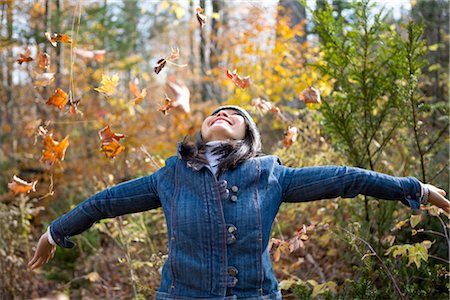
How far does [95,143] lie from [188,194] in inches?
266

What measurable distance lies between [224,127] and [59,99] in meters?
1.00

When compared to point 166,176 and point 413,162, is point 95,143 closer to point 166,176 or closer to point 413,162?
point 413,162

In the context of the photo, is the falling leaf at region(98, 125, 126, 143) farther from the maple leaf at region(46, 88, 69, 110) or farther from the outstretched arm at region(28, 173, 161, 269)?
the outstretched arm at region(28, 173, 161, 269)

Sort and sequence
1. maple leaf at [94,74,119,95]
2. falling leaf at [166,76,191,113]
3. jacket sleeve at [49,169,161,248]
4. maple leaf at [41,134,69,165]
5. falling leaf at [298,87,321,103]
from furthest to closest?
falling leaf at [298,87,321,103] < maple leaf at [41,134,69,165] < maple leaf at [94,74,119,95] < falling leaf at [166,76,191,113] < jacket sleeve at [49,169,161,248]

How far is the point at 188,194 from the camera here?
7.01 feet

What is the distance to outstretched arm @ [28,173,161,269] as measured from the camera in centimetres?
229

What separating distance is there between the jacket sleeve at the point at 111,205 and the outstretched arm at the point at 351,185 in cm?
58

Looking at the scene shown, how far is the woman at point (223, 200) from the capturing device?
2043mm

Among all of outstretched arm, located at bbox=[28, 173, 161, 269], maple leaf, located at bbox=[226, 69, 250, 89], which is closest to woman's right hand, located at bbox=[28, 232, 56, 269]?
outstretched arm, located at bbox=[28, 173, 161, 269]

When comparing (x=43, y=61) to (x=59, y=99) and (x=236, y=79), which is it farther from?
(x=236, y=79)

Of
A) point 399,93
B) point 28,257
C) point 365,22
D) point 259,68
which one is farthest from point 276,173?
point 259,68

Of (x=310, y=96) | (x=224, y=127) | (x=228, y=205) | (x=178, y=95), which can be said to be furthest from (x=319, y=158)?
(x=228, y=205)

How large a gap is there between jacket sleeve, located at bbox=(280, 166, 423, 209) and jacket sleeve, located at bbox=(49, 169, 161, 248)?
0.61m

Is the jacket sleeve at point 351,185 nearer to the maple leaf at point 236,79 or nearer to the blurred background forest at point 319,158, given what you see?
the blurred background forest at point 319,158
